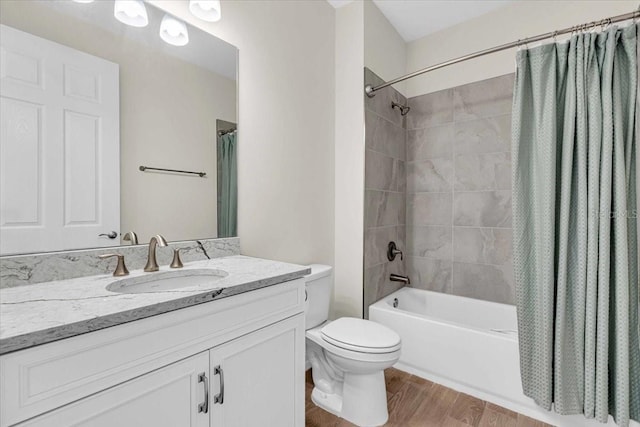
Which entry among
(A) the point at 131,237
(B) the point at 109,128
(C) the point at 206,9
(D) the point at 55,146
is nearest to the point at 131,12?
(C) the point at 206,9

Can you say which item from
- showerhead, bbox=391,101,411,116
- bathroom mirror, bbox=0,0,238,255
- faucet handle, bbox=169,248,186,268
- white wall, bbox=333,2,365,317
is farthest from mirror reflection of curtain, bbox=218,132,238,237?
showerhead, bbox=391,101,411,116

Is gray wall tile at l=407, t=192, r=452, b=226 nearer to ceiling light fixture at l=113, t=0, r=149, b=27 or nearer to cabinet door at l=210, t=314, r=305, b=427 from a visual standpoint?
cabinet door at l=210, t=314, r=305, b=427

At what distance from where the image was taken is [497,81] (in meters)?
2.26

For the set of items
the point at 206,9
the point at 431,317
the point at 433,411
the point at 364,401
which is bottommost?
the point at 433,411

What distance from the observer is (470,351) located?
1.79 m

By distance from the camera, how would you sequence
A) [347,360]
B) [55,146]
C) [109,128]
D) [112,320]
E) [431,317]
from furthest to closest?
[431,317], [347,360], [109,128], [55,146], [112,320]

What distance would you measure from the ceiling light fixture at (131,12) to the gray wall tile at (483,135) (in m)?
2.17

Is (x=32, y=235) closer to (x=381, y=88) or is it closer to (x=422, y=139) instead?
(x=381, y=88)

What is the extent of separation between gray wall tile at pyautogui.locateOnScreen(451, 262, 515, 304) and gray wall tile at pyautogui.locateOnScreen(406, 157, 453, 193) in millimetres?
651

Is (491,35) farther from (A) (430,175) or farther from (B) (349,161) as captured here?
(B) (349,161)

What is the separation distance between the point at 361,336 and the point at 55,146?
153 centimetres

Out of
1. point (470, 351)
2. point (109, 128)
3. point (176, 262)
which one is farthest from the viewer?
point (470, 351)

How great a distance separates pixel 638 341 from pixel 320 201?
174 cm

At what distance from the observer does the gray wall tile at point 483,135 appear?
2223mm
